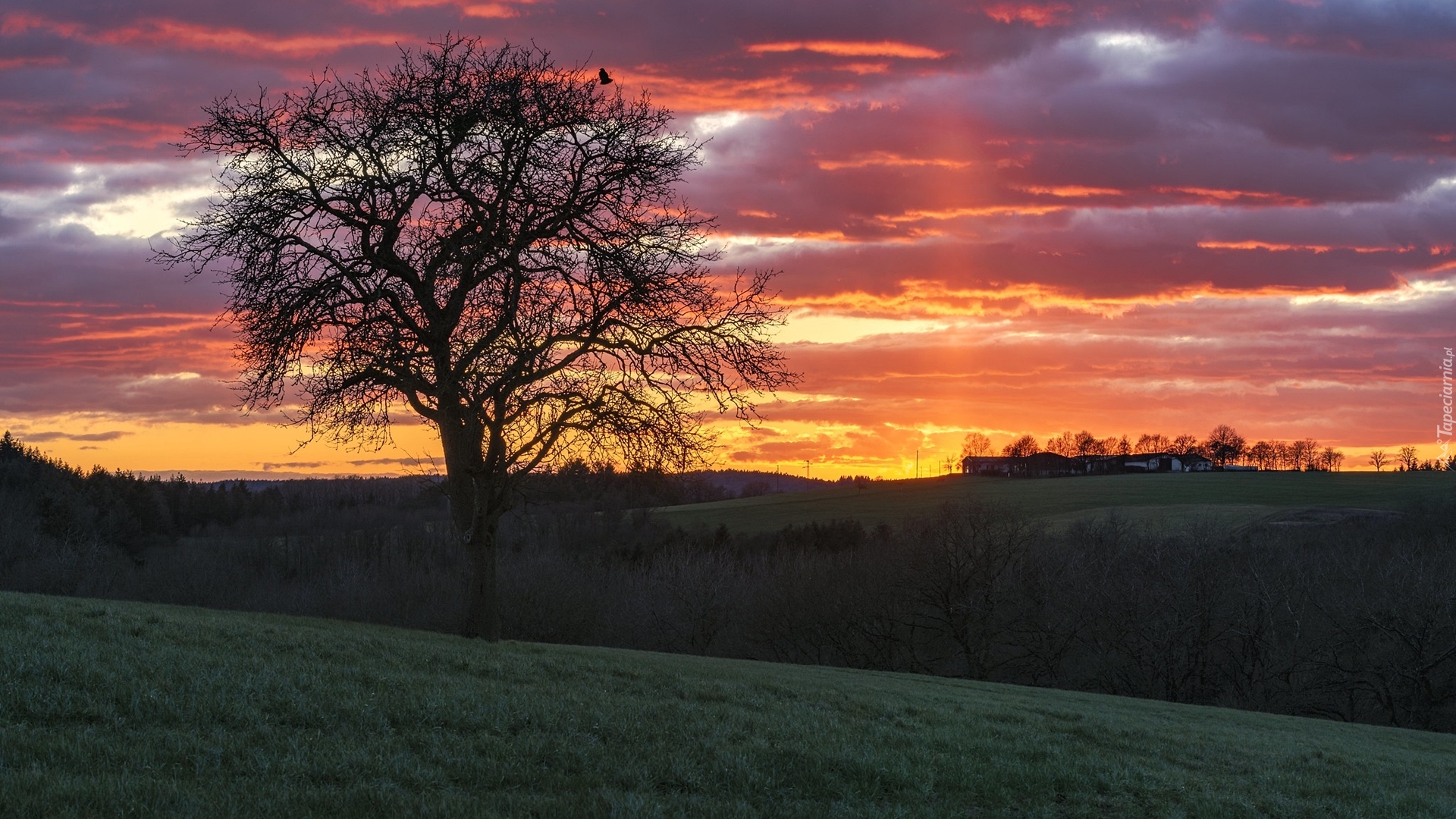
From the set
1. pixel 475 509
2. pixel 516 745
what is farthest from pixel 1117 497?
pixel 516 745

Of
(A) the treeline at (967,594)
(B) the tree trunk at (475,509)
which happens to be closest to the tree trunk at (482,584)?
(B) the tree trunk at (475,509)

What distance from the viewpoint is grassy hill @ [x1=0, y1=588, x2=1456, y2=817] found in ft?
33.4

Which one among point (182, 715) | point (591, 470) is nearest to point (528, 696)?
point (182, 715)

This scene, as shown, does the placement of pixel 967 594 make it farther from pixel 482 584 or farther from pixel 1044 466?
pixel 1044 466

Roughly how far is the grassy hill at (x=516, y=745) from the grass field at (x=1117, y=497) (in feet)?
325

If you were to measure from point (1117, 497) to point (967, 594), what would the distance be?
75.4 metres

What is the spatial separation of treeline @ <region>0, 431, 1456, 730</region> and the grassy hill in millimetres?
19586

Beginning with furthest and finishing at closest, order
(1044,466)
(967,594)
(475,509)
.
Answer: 1. (1044,466)
2. (967,594)
3. (475,509)

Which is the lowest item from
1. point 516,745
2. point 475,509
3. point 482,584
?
point 516,745

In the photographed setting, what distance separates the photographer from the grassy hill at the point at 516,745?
33.4ft

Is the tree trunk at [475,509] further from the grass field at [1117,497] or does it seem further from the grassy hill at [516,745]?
the grass field at [1117,497]

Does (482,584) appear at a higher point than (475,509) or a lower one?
lower

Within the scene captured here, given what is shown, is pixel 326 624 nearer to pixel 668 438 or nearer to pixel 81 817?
pixel 668 438

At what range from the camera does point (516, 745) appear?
40.2 feet
